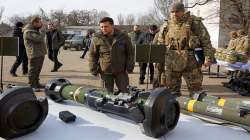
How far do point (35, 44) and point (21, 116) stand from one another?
719 centimetres

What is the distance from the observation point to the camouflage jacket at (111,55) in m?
4.68

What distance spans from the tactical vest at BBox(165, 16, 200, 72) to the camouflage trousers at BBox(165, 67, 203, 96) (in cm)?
10

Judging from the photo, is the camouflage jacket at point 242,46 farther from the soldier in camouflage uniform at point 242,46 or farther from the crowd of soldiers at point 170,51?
the crowd of soldiers at point 170,51

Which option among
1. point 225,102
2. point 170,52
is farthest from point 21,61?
point 225,102

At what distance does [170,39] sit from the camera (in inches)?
215

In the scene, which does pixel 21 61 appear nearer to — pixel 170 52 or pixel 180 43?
pixel 170 52

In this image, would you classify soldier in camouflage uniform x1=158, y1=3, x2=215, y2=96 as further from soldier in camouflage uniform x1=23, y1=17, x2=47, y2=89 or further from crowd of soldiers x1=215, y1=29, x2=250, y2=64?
crowd of soldiers x1=215, y1=29, x2=250, y2=64

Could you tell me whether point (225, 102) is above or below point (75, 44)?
above

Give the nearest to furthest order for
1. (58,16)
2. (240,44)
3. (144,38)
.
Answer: (144,38), (240,44), (58,16)

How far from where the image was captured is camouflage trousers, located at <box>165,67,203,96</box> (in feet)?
18.2

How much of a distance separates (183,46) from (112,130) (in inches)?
151

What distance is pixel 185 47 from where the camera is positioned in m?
5.49

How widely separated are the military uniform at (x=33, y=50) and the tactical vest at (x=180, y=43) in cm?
398

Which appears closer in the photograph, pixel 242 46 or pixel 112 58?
pixel 112 58
